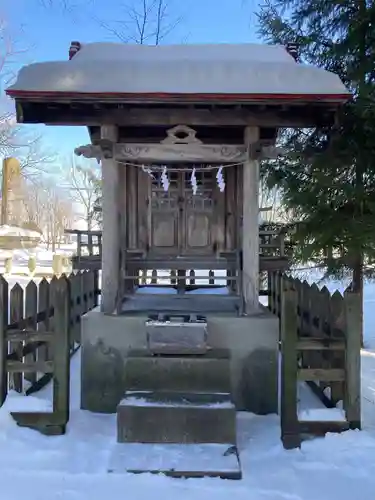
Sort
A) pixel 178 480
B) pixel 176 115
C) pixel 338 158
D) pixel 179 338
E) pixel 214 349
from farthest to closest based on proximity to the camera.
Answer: pixel 338 158 → pixel 176 115 → pixel 214 349 → pixel 179 338 → pixel 178 480

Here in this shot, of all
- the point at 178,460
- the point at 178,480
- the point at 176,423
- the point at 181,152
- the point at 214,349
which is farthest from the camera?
the point at 181,152

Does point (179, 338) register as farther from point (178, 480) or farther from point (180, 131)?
point (180, 131)

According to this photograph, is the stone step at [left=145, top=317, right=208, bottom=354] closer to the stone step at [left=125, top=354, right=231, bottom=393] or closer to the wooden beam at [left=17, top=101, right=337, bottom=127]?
the stone step at [left=125, top=354, right=231, bottom=393]

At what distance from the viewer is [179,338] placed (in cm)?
541

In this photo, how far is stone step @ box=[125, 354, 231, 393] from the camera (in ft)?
17.4

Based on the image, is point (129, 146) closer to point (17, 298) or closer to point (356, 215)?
point (17, 298)

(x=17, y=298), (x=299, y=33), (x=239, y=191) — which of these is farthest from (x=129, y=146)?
(x=299, y=33)

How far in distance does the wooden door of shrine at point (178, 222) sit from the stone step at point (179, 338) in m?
2.04

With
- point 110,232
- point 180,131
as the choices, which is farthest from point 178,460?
point 180,131

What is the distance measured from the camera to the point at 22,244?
33.6m

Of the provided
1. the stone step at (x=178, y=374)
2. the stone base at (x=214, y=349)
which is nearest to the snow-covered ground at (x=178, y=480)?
the stone base at (x=214, y=349)

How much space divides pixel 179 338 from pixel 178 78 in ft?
10.3

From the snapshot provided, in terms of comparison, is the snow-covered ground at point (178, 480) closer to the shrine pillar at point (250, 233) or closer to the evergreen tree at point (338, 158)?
the shrine pillar at point (250, 233)

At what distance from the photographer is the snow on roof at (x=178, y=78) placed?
5.29m
